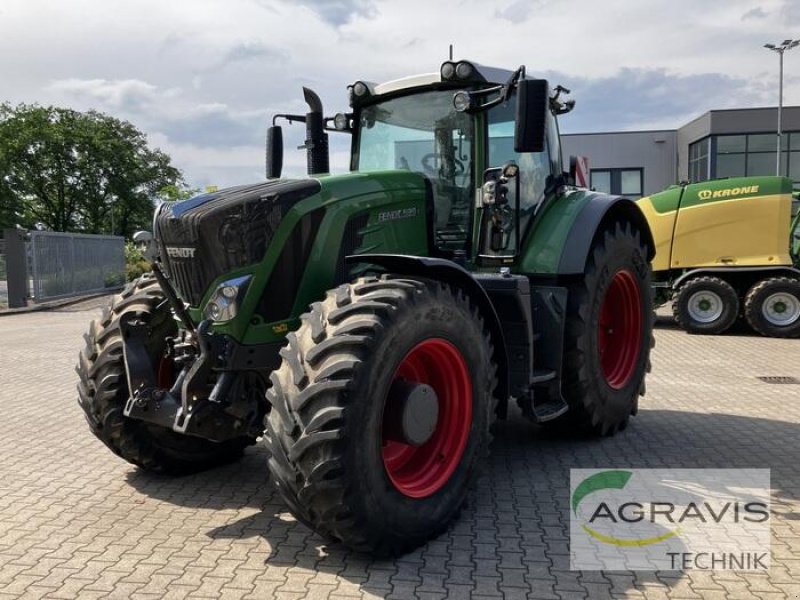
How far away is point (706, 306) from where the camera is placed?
41.2 ft

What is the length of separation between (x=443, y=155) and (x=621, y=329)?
7.60 ft

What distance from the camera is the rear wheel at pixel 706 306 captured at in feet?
40.3

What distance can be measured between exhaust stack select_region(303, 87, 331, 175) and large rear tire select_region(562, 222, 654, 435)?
2.16m

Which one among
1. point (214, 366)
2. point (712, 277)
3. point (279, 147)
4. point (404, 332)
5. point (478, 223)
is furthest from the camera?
point (712, 277)

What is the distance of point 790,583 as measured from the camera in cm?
323

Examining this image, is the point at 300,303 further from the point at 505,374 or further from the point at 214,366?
the point at 505,374

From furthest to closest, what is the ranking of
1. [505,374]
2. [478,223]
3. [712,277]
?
[712,277] → [478,223] → [505,374]

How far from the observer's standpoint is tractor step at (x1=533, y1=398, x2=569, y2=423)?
Answer: 15.3 feet

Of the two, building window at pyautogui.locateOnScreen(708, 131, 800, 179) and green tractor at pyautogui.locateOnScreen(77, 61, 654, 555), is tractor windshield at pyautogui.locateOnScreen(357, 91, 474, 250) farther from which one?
building window at pyautogui.locateOnScreen(708, 131, 800, 179)

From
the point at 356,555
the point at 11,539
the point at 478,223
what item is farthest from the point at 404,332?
the point at 11,539

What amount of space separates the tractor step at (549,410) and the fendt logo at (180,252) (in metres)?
2.37

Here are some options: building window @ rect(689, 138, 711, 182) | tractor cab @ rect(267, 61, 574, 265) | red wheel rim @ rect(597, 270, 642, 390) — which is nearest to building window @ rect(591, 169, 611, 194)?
building window @ rect(689, 138, 711, 182)

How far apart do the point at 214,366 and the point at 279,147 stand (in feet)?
7.90

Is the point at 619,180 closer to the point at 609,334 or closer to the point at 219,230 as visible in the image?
the point at 609,334
